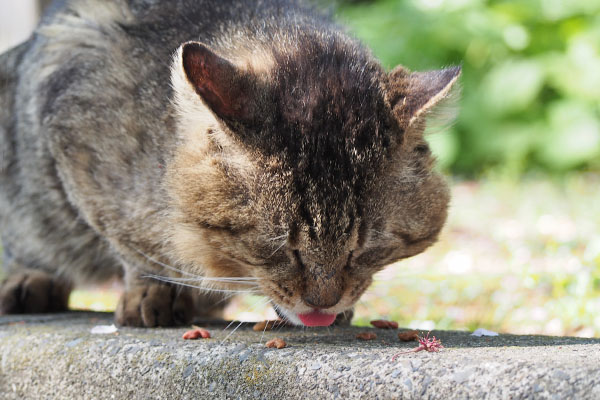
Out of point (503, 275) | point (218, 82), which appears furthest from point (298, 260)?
point (503, 275)

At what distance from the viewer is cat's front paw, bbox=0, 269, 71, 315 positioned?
3121 millimetres

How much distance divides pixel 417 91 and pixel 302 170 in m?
0.46

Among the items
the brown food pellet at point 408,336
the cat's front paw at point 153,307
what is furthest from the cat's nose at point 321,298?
the cat's front paw at point 153,307

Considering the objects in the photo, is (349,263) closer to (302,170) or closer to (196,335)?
(302,170)

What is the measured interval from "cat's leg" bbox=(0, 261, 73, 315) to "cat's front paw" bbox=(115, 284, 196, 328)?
720mm

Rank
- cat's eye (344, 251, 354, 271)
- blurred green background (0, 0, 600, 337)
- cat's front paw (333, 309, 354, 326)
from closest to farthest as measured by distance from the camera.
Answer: cat's eye (344, 251, 354, 271) < cat's front paw (333, 309, 354, 326) < blurred green background (0, 0, 600, 337)

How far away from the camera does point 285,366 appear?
1.81 metres

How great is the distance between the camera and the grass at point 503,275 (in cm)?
326

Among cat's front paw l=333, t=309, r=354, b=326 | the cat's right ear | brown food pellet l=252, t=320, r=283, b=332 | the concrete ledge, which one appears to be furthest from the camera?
cat's front paw l=333, t=309, r=354, b=326

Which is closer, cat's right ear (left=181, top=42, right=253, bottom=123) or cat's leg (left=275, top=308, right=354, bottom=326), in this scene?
cat's right ear (left=181, top=42, right=253, bottom=123)

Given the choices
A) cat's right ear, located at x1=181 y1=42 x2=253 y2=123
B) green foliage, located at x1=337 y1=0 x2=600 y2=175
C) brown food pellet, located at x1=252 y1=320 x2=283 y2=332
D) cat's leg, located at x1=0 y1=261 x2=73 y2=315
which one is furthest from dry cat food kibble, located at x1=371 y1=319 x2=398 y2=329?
green foliage, located at x1=337 y1=0 x2=600 y2=175

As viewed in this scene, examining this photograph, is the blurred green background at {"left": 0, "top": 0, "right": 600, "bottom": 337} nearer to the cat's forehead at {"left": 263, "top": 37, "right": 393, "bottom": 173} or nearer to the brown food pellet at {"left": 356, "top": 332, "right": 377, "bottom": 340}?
the brown food pellet at {"left": 356, "top": 332, "right": 377, "bottom": 340}

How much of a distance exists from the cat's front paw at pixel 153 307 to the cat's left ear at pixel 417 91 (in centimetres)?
106

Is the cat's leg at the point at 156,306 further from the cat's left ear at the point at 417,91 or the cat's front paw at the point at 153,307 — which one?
the cat's left ear at the point at 417,91
